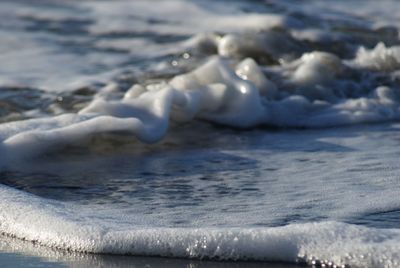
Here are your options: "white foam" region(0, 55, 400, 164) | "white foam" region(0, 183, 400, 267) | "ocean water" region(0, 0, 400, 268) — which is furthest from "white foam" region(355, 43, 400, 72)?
"white foam" region(0, 183, 400, 267)

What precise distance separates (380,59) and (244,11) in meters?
1.92

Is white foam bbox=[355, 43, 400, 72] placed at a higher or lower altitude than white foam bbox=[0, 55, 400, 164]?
lower

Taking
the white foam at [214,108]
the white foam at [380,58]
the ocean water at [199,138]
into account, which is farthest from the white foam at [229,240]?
the white foam at [380,58]

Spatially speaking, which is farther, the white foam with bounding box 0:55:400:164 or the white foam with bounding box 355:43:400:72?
the white foam with bounding box 355:43:400:72

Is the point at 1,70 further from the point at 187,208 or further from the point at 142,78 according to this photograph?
the point at 187,208

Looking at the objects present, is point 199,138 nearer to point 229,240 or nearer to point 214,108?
point 214,108

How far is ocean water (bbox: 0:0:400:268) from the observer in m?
3.00

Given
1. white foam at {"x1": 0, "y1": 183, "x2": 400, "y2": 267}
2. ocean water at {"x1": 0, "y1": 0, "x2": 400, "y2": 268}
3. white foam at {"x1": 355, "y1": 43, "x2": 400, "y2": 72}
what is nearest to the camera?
white foam at {"x1": 0, "y1": 183, "x2": 400, "y2": 267}

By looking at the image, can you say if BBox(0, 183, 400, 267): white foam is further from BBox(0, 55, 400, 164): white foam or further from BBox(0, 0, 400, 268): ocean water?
BBox(0, 55, 400, 164): white foam

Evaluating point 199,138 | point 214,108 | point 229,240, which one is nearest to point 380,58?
point 214,108

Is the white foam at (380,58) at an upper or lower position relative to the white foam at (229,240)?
lower

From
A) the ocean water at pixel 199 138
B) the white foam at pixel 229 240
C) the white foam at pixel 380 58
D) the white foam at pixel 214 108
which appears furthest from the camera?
the white foam at pixel 380 58

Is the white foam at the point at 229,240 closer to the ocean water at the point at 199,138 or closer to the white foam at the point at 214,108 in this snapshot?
the ocean water at the point at 199,138

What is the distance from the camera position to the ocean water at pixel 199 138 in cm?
300
